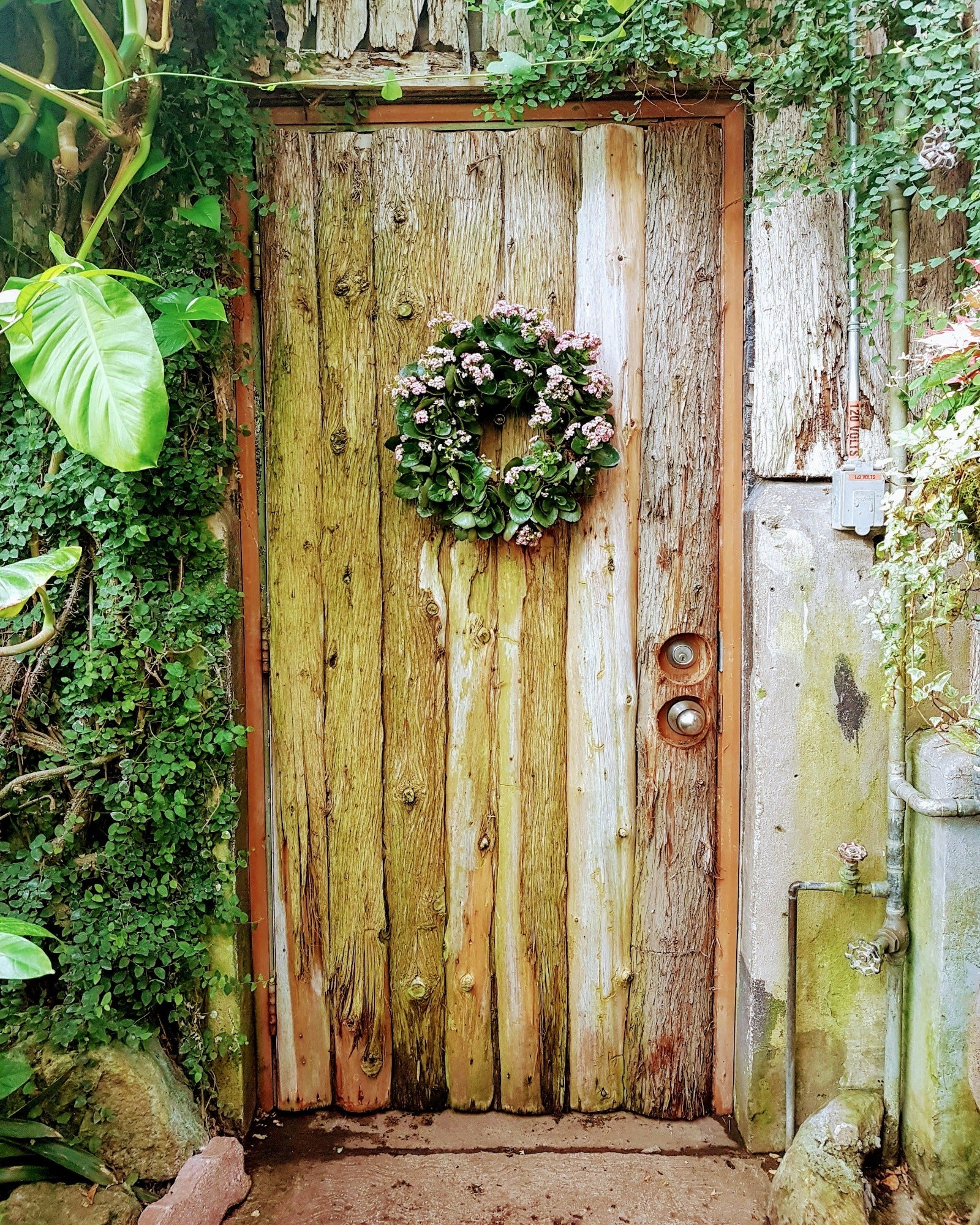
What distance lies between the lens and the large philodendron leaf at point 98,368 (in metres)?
1.13

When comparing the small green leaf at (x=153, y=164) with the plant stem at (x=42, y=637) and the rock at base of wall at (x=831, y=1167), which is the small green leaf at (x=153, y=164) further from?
the rock at base of wall at (x=831, y=1167)

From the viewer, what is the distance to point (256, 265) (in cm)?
167

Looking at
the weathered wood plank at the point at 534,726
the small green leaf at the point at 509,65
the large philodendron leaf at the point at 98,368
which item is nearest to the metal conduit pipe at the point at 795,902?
the weathered wood plank at the point at 534,726

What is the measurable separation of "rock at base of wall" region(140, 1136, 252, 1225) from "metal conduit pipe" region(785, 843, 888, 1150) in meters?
1.14

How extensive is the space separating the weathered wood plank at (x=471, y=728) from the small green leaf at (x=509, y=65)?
18 centimetres

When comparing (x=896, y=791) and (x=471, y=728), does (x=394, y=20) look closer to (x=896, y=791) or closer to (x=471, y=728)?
(x=471, y=728)

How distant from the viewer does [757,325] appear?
159cm

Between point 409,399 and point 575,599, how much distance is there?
1.84 ft

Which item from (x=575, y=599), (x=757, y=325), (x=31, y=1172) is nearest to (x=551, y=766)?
(x=575, y=599)

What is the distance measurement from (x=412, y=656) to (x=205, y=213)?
984 millimetres

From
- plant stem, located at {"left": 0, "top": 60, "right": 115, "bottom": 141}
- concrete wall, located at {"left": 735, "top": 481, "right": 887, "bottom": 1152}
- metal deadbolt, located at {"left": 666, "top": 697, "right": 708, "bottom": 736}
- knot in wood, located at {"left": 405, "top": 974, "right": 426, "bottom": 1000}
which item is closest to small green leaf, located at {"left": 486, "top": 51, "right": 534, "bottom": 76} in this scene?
plant stem, located at {"left": 0, "top": 60, "right": 115, "bottom": 141}

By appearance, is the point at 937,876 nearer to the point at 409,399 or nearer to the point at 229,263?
the point at 409,399

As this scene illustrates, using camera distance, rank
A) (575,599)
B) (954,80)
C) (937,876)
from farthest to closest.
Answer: (575,599) → (937,876) → (954,80)

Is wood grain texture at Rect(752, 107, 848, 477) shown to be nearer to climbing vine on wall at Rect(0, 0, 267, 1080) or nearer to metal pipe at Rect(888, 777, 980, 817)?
metal pipe at Rect(888, 777, 980, 817)
